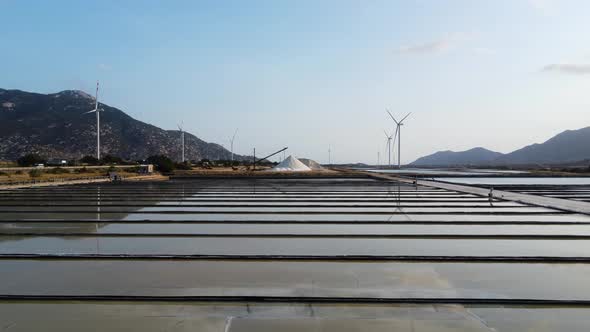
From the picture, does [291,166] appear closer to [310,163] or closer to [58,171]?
[310,163]

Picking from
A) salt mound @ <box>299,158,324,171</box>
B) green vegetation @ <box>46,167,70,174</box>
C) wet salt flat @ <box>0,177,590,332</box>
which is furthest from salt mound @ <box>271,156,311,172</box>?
wet salt flat @ <box>0,177,590,332</box>

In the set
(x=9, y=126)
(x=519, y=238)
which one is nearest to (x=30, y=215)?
(x=519, y=238)

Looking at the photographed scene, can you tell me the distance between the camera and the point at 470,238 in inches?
441

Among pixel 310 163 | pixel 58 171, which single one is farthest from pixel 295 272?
pixel 310 163

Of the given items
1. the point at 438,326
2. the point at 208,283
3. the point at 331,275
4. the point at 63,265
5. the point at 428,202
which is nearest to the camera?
the point at 438,326

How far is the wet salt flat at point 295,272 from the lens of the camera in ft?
18.3

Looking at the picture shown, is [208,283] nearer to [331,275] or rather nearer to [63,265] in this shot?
[331,275]

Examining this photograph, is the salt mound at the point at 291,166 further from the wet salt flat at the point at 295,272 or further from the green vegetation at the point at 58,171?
the wet salt flat at the point at 295,272

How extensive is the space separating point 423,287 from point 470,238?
194 inches

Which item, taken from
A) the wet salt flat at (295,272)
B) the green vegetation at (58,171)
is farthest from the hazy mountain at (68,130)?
the wet salt flat at (295,272)

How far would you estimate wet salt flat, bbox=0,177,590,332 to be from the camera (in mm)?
5566

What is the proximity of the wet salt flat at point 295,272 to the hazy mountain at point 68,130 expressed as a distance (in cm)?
8730

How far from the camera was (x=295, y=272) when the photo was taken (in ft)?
25.5

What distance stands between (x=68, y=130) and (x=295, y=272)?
104376mm
